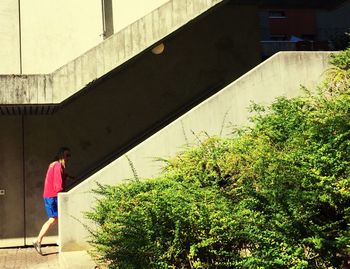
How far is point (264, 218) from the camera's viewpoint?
4.37 m

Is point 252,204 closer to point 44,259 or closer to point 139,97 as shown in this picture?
point 44,259

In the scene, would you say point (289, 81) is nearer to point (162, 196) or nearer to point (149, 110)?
point (149, 110)

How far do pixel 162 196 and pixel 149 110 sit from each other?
22.0 ft

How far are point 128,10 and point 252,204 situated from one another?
8.23 metres

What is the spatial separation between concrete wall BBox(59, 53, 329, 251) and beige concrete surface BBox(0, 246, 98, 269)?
0.38 meters

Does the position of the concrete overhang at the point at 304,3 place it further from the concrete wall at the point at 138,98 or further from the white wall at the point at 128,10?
the white wall at the point at 128,10

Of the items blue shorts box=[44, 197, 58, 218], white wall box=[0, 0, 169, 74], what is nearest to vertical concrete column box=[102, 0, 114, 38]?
white wall box=[0, 0, 169, 74]

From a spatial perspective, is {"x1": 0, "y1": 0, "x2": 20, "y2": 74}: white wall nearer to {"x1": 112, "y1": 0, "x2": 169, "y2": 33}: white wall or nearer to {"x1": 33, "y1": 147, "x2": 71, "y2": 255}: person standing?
{"x1": 112, "y1": 0, "x2": 169, "y2": 33}: white wall

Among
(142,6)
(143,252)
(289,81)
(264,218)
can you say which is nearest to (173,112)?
(142,6)

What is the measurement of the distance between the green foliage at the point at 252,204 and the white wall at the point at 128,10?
5.31 meters

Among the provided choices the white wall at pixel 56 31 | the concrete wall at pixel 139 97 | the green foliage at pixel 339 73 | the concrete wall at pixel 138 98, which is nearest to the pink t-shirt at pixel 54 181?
the concrete wall at pixel 138 98

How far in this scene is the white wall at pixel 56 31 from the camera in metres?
11.3

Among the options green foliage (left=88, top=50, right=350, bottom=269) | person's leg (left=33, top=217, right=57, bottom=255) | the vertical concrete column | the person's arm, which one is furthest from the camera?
the vertical concrete column

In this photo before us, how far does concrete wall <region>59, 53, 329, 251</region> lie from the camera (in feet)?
28.7
